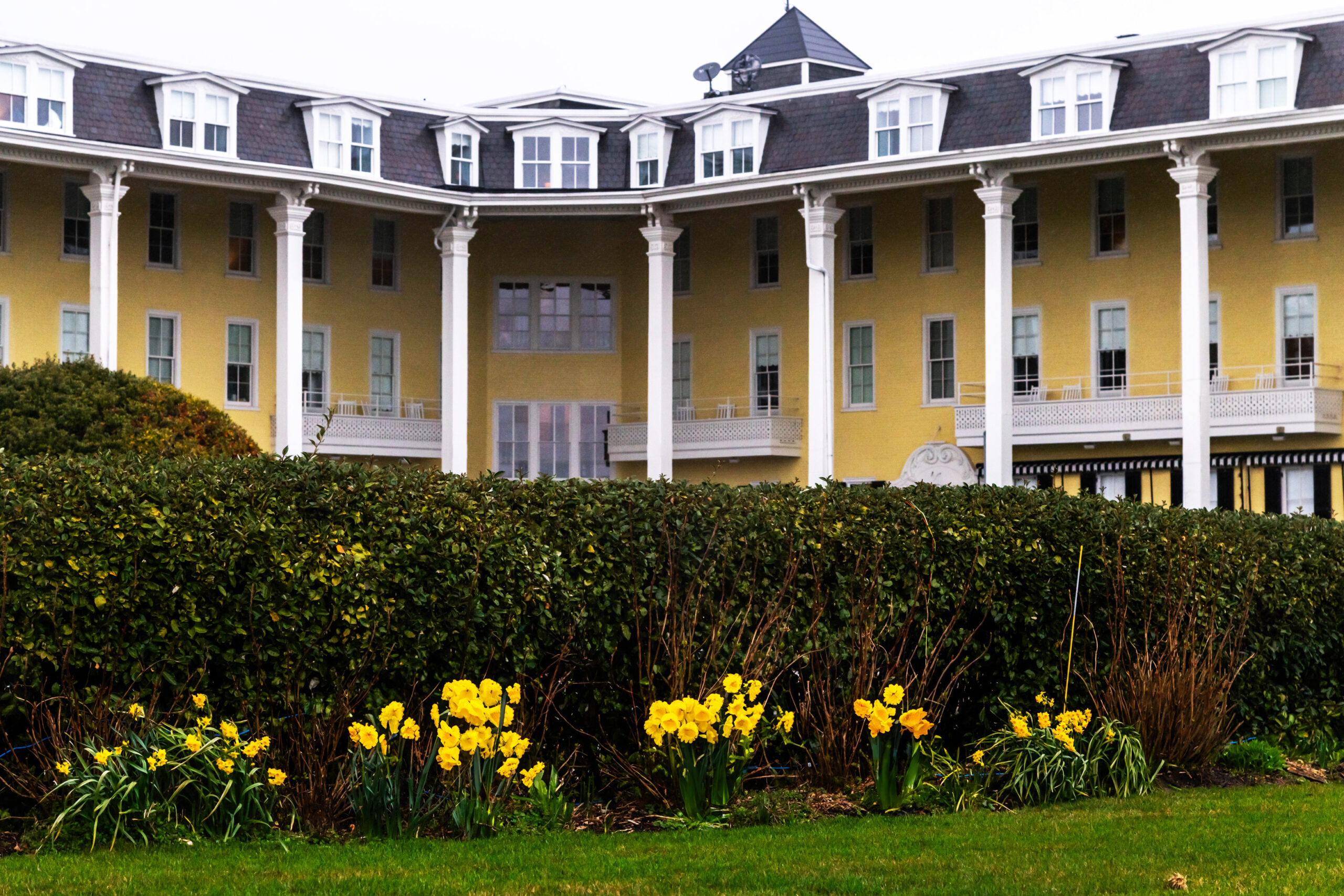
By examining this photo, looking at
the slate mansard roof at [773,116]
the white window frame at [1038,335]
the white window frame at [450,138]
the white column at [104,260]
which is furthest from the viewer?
the white window frame at [450,138]

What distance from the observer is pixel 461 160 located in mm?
45031

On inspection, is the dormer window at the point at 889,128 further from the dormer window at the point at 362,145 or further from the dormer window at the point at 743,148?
the dormer window at the point at 362,145

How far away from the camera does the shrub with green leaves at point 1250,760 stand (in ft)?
45.2

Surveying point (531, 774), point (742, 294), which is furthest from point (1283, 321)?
point (531, 774)

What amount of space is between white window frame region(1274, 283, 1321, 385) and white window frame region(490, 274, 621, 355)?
16.8 meters

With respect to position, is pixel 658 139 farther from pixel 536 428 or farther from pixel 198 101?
pixel 198 101

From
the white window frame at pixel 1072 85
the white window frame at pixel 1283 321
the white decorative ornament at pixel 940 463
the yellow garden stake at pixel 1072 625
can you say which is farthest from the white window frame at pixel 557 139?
the yellow garden stake at pixel 1072 625

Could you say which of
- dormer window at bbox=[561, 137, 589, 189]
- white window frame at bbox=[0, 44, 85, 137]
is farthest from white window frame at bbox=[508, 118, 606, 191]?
white window frame at bbox=[0, 44, 85, 137]

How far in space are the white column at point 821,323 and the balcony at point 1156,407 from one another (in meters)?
3.40

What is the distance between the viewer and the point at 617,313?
48094mm

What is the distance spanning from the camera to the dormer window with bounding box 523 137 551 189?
45.3 metres

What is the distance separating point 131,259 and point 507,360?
999 centimetres

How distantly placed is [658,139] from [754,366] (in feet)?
20.0

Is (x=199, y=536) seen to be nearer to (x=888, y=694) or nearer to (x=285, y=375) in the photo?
(x=888, y=694)
